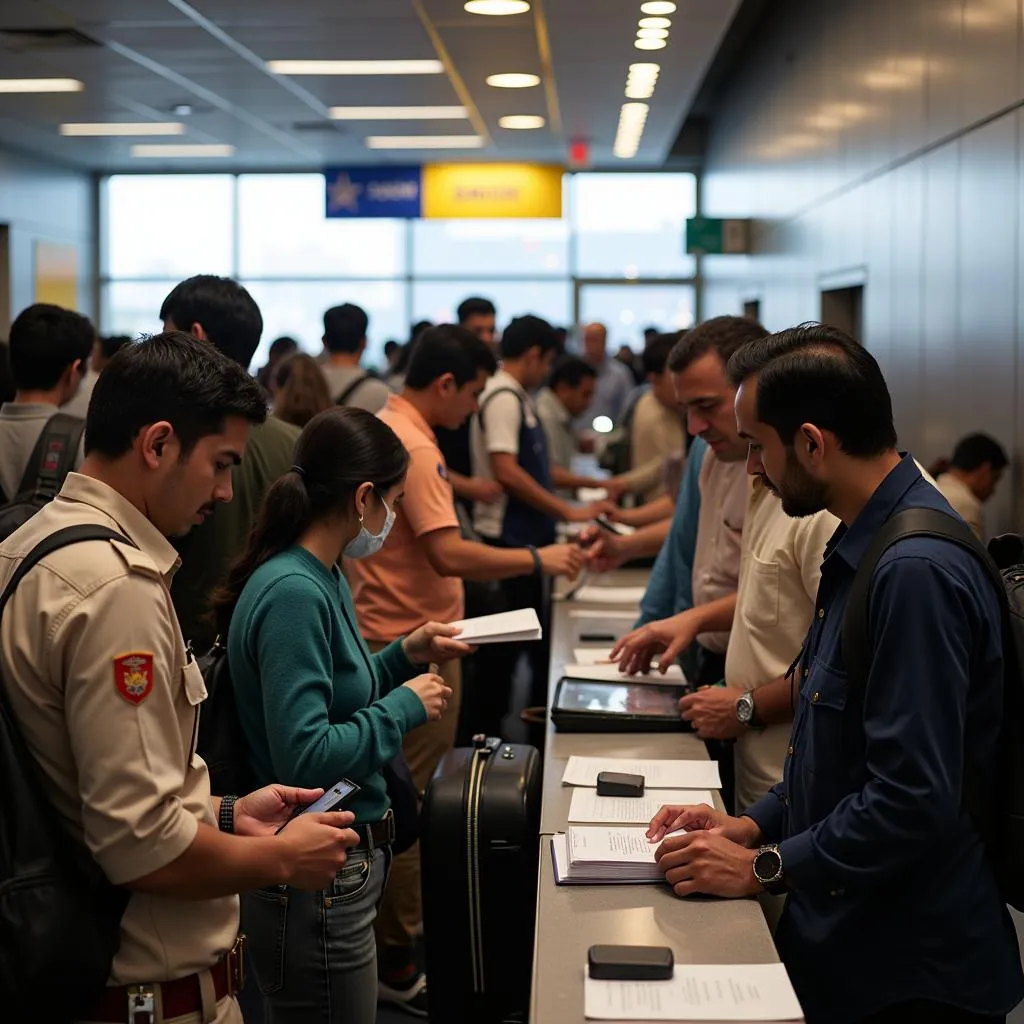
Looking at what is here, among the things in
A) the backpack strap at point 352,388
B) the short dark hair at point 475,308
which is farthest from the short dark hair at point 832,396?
the short dark hair at point 475,308

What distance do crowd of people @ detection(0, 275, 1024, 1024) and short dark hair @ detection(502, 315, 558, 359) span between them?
242 centimetres

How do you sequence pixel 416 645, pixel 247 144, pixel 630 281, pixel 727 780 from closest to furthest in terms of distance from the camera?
1. pixel 416 645
2. pixel 727 780
3. pixel 247 144
4. pixel 630 281

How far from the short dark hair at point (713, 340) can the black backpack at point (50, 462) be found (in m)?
1.44

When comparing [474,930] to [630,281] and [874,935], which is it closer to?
[874,935]

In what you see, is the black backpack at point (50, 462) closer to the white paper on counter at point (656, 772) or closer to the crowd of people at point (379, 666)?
the crowd of people at point (379, 666)

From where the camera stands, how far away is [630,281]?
1678 centimetres

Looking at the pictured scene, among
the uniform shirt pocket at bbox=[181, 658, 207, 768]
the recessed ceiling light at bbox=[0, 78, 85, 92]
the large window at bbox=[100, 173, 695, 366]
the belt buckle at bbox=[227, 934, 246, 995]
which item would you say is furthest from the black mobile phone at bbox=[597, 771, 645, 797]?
the large window at bbox=[100, 173, 695, 366]

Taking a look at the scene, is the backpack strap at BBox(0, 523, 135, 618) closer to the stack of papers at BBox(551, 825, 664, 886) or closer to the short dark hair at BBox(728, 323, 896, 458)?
the short dark hair at BBox(728, 323, 896, 458)

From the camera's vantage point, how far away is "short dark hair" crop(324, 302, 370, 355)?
6.09 meters

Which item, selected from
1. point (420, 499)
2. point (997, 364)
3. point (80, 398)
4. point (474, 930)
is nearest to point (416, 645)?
point (474, 930)

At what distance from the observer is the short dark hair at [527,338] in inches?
247

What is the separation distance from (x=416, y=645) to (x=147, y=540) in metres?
1.33

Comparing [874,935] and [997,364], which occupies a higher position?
[997,364]

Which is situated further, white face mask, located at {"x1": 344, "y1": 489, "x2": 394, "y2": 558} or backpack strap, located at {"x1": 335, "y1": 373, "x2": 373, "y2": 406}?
backpack strap, located at {"x1": 335, "y1": 373, "x2": 373, "y2": 406}
